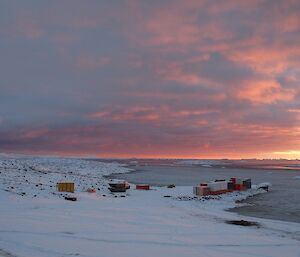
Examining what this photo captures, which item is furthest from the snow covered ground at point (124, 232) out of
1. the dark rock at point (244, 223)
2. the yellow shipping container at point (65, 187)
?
the yellow shipping container at point (65, 187)

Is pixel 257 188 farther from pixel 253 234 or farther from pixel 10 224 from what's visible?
pixel 10 224

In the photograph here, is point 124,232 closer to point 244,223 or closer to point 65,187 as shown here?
point 244,223

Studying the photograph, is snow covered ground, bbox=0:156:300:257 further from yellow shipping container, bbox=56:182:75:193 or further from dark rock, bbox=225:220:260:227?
yellow shipping container, bbox=56:182:75:193

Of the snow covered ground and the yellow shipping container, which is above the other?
the yellow shipping container

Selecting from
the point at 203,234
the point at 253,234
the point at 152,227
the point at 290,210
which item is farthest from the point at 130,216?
the point at 290,210

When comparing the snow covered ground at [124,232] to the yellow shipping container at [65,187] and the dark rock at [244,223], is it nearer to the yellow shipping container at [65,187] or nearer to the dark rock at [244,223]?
the dark rock at [244,223]

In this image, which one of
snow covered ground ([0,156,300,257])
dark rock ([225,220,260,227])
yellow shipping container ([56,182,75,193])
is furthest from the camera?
yellow shipping container ([56,182,75,193])

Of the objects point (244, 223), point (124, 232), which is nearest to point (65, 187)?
point (244, 223)

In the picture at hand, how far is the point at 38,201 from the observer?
21.8m

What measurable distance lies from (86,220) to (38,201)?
6.00m

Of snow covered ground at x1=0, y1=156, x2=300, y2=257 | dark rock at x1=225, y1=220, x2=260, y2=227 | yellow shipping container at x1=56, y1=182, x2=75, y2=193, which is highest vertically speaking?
yellow shipping container at x1=56, y1=182, x2=75, y2=193

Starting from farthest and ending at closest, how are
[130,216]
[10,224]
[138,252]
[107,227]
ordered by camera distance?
1. [130,216]
2. [107,227]
3. [10,224]
4. [138,252]

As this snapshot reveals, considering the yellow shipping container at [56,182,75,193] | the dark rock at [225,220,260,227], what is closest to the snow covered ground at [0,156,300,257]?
the dark rock at [225,220,260,227]

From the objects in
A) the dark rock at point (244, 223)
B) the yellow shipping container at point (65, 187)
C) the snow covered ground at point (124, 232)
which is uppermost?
the yellow shipping container at point (65, 187)
